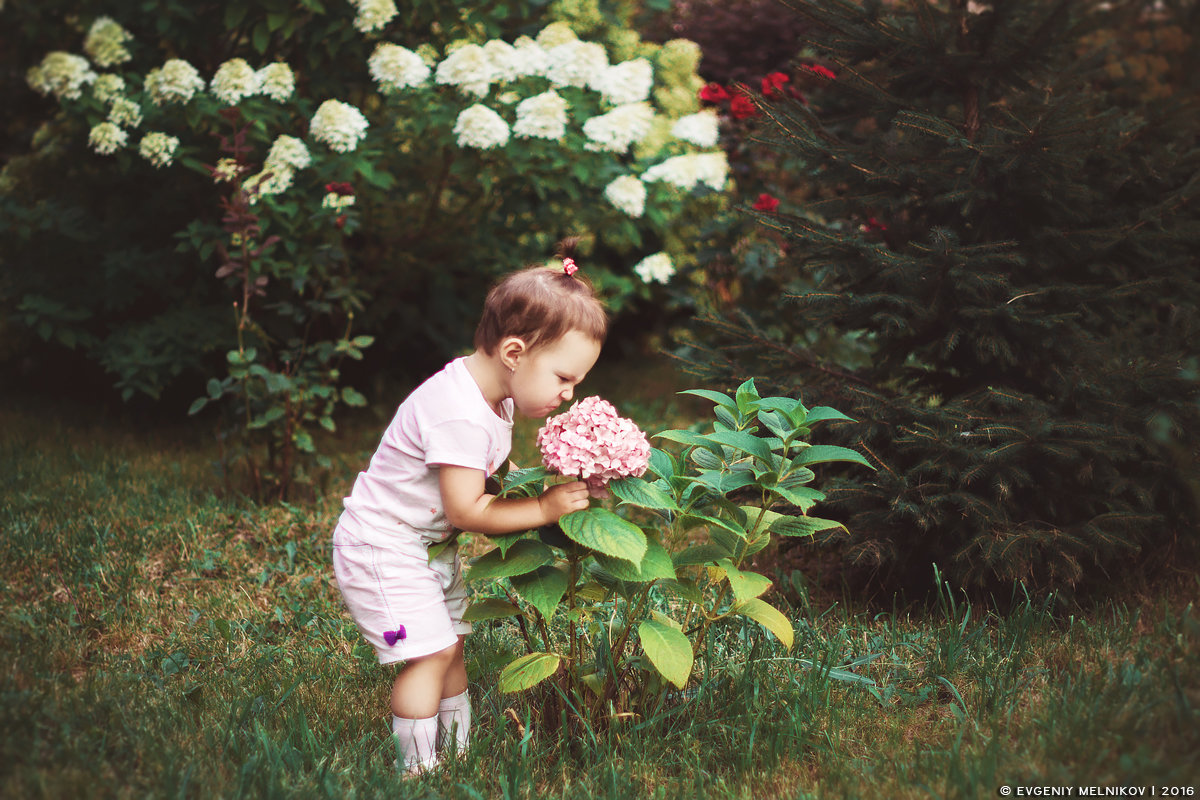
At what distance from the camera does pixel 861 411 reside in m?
2.66

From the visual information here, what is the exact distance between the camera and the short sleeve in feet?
6.31

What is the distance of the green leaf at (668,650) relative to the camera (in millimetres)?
1809

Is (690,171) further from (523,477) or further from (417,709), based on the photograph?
(417,709)

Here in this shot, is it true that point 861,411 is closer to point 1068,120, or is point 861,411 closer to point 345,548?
point 1068,120

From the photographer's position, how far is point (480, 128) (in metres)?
4.02

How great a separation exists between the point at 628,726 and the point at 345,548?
0.80 meters

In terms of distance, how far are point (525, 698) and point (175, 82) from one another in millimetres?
3047

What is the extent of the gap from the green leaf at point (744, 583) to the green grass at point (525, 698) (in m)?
0.37

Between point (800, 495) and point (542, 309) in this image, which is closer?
point (800, 495)

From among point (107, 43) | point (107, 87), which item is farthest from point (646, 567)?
point (107, 43)

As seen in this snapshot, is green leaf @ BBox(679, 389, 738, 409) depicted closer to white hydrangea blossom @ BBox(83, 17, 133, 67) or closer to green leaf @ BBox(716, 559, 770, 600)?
green leaf @ BBox(716, 559, 770, 600)

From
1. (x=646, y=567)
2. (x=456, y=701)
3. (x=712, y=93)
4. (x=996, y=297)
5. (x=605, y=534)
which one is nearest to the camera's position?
(x=605, y=534)

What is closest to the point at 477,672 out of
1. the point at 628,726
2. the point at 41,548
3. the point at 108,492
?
the point at 628,726

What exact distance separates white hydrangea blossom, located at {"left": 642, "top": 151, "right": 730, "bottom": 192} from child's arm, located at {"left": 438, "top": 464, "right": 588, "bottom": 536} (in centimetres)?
312
